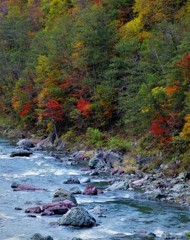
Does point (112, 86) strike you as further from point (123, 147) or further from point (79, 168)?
point (79, 168)

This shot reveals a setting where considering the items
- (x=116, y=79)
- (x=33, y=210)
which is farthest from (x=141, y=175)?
(x=116, y=79)

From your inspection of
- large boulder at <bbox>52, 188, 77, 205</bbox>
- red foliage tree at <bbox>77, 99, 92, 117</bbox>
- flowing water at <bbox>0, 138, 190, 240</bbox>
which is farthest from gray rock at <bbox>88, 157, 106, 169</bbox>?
red foliage tree at <bbox>77, 99, 92, 117</bbox>

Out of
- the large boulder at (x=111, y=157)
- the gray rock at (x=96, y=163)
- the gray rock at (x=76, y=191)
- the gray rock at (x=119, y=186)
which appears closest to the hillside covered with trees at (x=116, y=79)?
the large boulder at (x=111, y=157)

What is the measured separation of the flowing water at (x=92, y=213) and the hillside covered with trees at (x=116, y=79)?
643 centimetres

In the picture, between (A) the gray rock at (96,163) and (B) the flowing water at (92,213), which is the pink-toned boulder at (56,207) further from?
(A) the gray rock at (96,163)

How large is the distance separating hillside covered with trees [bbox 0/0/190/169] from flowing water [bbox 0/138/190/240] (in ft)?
21.1

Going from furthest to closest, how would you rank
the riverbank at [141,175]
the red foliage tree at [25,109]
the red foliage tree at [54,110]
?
the red foliage tree at [25,109]
the red foliage tree at [54,110]
the riverbank at [141,175]

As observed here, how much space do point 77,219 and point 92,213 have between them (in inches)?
93.8

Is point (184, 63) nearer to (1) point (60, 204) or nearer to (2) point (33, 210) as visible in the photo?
(1) point (60, 204)

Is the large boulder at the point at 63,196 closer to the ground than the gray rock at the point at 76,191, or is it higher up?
higher up

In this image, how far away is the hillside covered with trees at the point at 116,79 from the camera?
3384cm

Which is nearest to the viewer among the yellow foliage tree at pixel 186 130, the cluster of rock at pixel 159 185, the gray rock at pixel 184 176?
the cluster of rock at pixel 159 185

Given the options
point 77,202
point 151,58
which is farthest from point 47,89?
point 77,202

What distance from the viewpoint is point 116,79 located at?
47.8m
